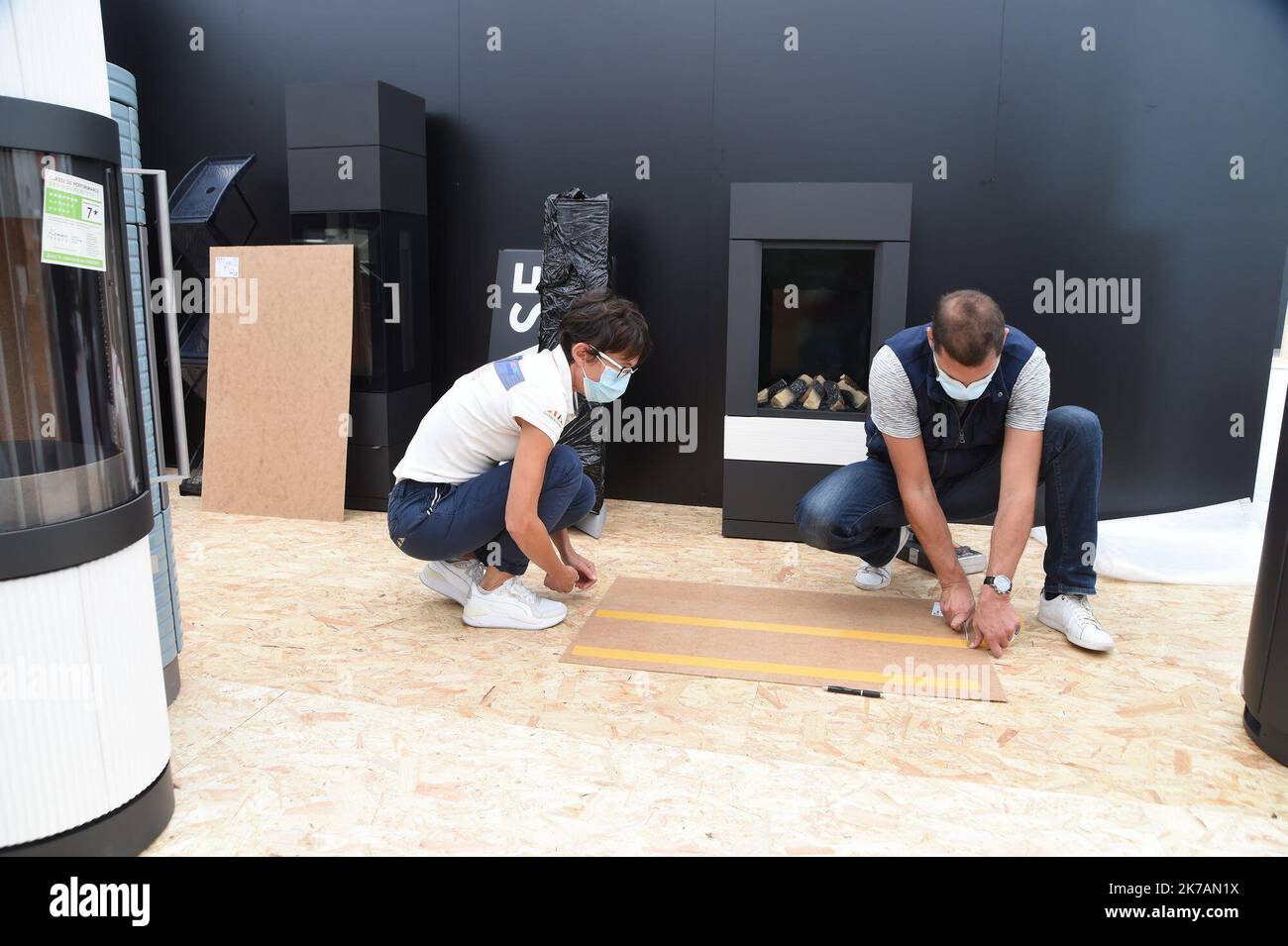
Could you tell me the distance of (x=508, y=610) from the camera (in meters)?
2.77

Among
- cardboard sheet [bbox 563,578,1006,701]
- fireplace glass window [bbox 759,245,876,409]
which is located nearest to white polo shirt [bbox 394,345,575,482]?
cardboard sheet [bbox 563,578,1006,701]

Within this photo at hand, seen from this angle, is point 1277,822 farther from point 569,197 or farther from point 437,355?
point 437,355

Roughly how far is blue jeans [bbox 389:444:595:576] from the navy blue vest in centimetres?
105

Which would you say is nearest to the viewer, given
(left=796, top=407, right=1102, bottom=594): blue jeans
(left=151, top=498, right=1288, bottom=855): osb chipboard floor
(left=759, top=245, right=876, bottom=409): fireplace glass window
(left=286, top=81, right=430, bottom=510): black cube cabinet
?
(left=151, top=498, right=1288, bottom=855): osb chipboard floor

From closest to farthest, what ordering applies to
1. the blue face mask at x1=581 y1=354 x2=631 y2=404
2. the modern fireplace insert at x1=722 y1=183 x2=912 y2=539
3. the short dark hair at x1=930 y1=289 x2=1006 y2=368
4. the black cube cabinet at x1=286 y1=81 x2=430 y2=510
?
1. the short dark hair at x1=930 y1=289 x2=1006 y2=368
2. the blue face mask at x1=581 y1=354 x2=631 y2=404
3. the modern fireplace insert at x1=722 y1=183 x2=912 y2=539
4. the black cube cabinet at x1=286 y1=81 x2=430 y2=510

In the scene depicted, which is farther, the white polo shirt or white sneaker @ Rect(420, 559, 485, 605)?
white sneaker @ Rect(420, 559, 485, 605)

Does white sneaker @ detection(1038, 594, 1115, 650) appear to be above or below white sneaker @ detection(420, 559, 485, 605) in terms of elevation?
below

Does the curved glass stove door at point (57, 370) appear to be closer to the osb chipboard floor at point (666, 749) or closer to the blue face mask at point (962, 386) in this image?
the osb chipboard floor at point (666, 749)

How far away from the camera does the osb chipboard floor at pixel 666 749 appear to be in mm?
1744

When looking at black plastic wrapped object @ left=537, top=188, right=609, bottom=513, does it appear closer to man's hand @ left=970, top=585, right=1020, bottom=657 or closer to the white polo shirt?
the white polo shirt

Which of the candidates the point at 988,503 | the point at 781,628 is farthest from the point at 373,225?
the point at 988,503

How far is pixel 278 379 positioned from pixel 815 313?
238cm

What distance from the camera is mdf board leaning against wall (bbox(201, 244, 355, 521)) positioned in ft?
13.4

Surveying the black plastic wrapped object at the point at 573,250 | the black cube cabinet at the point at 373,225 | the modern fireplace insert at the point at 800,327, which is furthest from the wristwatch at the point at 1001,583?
the black cube cabinet at the point at 373,225
